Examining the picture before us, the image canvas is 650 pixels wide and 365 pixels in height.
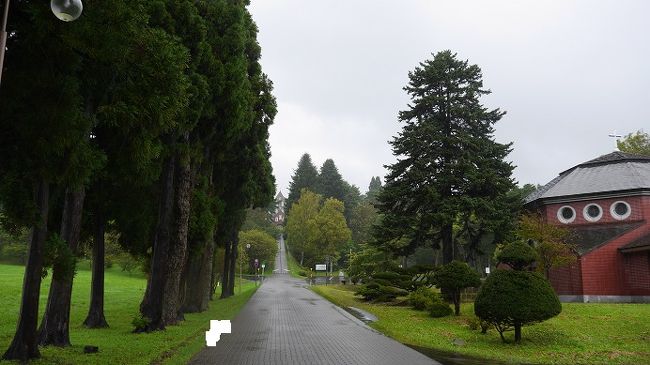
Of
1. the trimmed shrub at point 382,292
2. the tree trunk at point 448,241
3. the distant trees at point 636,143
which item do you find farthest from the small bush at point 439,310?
the distant trees at point 636,143

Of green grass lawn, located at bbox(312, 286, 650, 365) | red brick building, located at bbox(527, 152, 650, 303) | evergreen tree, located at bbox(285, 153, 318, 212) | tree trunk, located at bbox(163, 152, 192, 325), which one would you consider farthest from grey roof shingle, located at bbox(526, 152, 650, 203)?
evergreen tree, located at bbox(285, 153, 318, 212)

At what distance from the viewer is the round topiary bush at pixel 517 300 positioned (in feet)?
42.3

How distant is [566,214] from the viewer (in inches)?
1175

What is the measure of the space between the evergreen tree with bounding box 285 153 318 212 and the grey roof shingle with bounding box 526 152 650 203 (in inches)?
3091

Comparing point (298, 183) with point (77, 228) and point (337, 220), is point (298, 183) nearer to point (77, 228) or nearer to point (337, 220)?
point (337, 220)

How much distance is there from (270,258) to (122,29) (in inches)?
2790

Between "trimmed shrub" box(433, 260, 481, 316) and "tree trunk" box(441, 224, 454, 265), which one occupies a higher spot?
"tree trunk" box(441, 224, 454, 265)

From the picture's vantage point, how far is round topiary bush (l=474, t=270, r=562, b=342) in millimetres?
12898

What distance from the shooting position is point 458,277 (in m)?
20.5

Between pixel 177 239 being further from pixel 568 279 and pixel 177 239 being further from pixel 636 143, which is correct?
pixel 636 143

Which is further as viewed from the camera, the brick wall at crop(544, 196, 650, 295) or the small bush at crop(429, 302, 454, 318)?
the brick wall at crop(544, 196, 650, 295)

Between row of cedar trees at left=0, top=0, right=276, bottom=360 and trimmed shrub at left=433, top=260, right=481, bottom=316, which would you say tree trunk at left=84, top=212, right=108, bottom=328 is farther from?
trimmed shrub at left=433, top=260, right=481, bottom=316

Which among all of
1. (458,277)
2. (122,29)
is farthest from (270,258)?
(122,29)

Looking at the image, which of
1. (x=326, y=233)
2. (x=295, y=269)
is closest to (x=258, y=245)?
(x=326, y=233)
